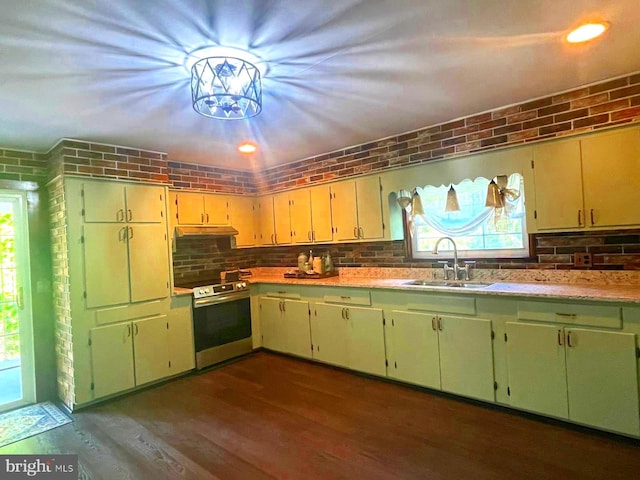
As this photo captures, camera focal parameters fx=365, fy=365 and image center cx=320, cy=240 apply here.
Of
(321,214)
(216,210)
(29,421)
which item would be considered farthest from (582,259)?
(29,421)

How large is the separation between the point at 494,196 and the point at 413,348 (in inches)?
60.7

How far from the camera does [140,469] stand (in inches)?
92.4

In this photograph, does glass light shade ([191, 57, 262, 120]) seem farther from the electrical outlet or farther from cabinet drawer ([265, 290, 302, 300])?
the electrical outlet

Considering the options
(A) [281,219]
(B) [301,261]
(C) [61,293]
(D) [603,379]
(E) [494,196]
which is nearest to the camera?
(D) [603,379]

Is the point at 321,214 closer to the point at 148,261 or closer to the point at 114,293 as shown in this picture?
the point at 148,261

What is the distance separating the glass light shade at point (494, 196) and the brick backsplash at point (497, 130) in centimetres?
34

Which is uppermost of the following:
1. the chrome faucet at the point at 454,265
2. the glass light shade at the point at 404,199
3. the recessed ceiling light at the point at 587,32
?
the recessed ceiling light at the point at 587,32

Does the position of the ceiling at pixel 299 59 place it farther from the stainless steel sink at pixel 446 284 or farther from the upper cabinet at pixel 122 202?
the stainless steel sink at pixel 446 284

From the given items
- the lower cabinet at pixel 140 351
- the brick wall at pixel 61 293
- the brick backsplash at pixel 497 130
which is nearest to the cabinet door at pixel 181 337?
the lower cabinet at pixel 140 351

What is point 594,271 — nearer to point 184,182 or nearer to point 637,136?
point 637,136

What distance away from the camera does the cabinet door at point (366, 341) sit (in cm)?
355

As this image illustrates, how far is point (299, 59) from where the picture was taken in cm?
206

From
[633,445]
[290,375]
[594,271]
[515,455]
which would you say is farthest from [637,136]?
[290,375]

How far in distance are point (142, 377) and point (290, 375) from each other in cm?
148
